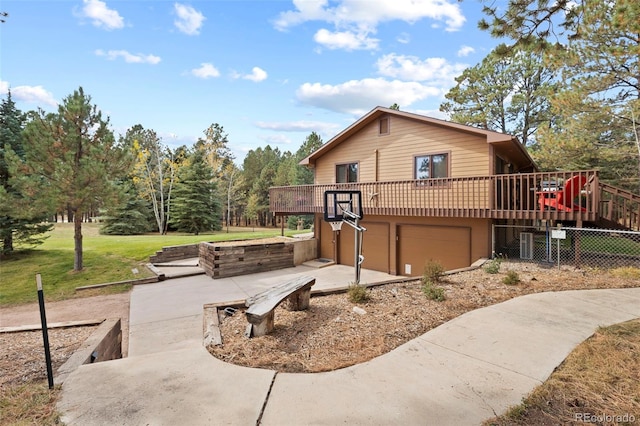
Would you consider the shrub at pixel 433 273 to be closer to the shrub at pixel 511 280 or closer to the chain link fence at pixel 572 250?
the shrub at pixel 511 280

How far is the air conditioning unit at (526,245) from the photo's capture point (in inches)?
372

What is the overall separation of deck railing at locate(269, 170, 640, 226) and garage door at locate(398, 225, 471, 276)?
1030 millimetres

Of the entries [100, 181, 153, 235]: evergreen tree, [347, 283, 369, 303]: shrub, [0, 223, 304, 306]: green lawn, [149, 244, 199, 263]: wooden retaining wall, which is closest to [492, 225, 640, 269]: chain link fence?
[347, 283, 369, 303]: shrub

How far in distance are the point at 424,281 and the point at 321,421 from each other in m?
4.98

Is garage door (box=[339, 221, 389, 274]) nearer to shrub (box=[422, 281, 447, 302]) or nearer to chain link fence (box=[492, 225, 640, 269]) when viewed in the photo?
chain link fence (box=[492, 225, 640, 269])

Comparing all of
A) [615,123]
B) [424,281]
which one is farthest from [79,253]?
[615,123]

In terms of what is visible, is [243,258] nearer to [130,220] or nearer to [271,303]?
[271,303]

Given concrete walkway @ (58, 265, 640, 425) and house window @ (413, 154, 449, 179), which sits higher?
house window @ (413, 154, 449, 179)

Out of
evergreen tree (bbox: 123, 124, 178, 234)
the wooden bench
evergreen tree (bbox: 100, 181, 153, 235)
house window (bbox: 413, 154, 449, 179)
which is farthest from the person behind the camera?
evergreen tree (bbox: 123, 124, 178, 234)

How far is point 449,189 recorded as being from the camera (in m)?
10.5

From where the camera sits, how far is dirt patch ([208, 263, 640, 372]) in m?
3.79

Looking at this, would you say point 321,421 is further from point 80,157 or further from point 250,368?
point 80,157

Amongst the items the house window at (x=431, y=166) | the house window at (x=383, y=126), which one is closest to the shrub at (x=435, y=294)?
the house window at (x=431, y=166)

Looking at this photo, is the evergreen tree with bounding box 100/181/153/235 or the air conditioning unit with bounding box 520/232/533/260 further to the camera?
the evergreen tree with bounding box 100/181/153/235
